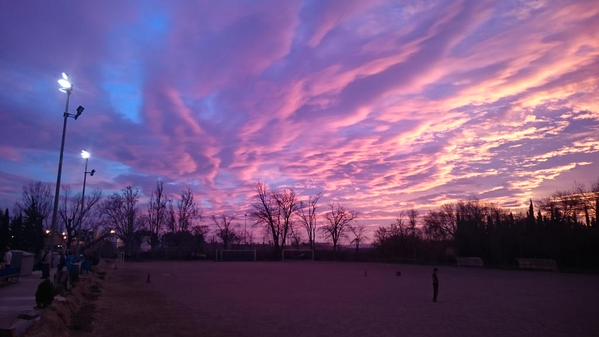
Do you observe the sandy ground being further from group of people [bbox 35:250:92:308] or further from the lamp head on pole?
the lamp head on pole

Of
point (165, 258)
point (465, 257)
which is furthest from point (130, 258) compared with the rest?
point (465, 257)

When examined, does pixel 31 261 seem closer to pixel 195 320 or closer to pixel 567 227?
pixel 195 320

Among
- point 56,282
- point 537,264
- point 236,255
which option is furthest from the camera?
point 236,255

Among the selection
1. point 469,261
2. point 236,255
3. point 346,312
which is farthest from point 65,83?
point 236,255

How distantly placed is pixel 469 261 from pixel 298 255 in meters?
43.7

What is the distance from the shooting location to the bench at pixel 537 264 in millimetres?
49641

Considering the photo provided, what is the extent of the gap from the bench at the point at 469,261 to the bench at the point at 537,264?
7.44m

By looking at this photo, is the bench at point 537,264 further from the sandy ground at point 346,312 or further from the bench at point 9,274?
the bench at point 9,274

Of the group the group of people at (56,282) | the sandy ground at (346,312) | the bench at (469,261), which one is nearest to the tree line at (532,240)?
the bench at (469,261)

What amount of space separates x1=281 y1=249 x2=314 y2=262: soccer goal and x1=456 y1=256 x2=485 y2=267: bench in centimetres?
3746

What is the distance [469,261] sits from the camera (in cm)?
6225

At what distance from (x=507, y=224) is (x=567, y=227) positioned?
16.0 meters

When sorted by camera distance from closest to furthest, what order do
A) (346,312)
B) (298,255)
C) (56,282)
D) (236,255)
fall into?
(346,312) → (56,282) → (236,255) → (298,255)

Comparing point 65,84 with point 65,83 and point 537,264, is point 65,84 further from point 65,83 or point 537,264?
point 537,264
